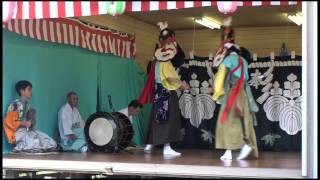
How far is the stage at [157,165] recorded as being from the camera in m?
5.39

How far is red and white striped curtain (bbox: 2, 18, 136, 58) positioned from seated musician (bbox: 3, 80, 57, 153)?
2.55 feet

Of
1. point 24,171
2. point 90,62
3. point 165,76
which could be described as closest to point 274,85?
point 165,76

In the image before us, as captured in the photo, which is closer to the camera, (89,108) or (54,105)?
(54,105)

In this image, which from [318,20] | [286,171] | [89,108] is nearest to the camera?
[318,20]

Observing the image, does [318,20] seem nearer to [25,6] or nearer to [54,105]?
[25,6]

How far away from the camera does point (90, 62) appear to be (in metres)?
8.62

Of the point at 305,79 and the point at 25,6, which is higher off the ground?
the point at 25,6

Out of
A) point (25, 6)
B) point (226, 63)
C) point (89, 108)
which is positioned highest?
point (25, 6)

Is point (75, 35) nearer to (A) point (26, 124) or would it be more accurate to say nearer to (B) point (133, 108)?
(B) point (133, 108)

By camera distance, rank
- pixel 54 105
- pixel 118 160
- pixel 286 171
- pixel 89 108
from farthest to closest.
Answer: pixel 89 108 → pixel 54 105 → pixel 118 160 → pixel 286 171

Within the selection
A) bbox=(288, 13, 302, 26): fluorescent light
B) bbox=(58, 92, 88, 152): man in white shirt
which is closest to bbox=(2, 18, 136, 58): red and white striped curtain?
bbox=(58, 92, 88, 152): man in white shirt

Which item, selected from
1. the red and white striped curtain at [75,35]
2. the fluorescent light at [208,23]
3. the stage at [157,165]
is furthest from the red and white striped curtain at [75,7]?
the fluorescent light at [208,23]

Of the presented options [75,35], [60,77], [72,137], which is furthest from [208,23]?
[72,137]

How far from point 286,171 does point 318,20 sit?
1504 millimetres
